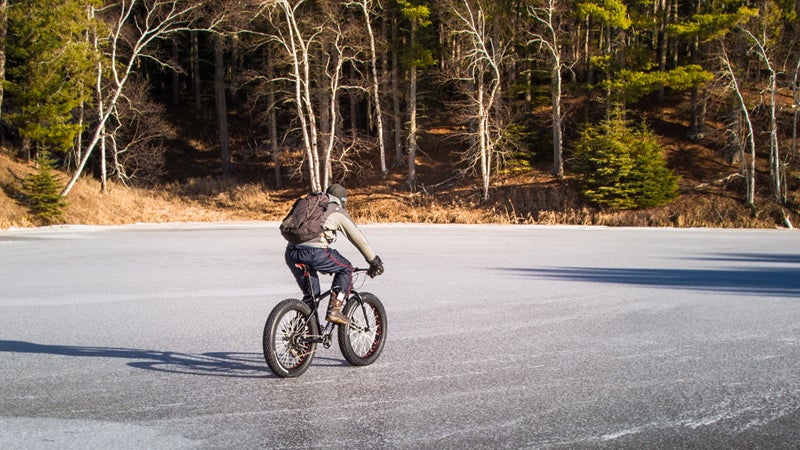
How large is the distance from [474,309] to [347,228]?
4.15 m

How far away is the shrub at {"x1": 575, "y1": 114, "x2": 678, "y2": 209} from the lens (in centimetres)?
2923

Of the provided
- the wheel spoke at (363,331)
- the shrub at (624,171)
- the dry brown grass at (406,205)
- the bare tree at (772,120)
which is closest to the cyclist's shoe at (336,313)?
the wheel spoke at (363,331)

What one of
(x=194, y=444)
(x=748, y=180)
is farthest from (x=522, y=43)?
(x=194, y=444)

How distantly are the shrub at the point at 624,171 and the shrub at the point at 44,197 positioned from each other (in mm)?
22271

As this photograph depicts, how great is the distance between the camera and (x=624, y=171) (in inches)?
1152

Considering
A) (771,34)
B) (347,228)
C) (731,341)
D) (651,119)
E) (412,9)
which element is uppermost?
(412,9)

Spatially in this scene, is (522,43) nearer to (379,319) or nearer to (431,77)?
(431,77)

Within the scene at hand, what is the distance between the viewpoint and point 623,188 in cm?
2978

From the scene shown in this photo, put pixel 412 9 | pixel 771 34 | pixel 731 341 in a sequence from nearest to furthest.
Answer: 1. pixel 731 341
2. pixel 771 34
3. pixel 412 9

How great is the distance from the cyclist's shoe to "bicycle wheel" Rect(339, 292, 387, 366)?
150 mm

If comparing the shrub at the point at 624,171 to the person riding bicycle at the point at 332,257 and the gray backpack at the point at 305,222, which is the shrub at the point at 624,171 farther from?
the gray backpack at the point at 305,222

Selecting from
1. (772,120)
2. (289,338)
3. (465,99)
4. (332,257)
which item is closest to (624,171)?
(772,120)

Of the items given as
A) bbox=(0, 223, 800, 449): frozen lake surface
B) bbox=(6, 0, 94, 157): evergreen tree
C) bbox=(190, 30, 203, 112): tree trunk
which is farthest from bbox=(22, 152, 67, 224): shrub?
bbox=(190, 30, 203, 112): tree trunk

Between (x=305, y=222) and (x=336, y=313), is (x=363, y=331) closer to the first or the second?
(x=336, y=313)
